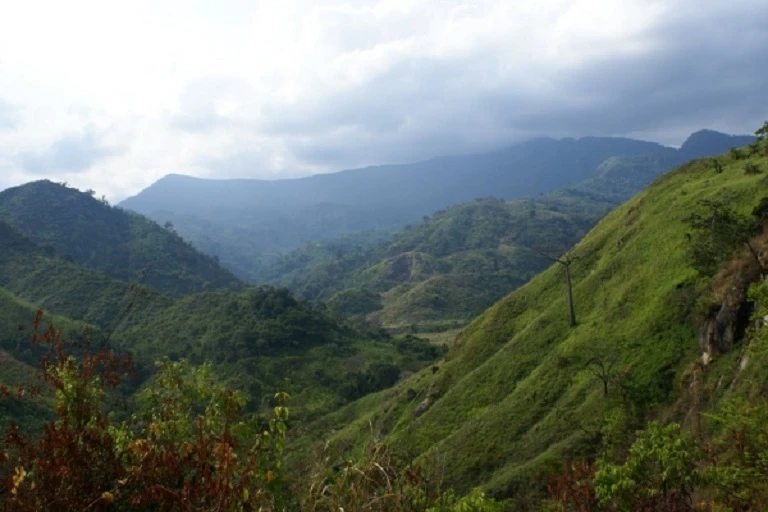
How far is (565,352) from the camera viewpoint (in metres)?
58.5

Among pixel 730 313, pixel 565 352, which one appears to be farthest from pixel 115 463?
pixel 565 352

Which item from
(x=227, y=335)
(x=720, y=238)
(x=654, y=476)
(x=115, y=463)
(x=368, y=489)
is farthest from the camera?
(x=227, y=335)

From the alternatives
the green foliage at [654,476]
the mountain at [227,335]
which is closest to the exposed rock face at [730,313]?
the green foliage at [654,476]

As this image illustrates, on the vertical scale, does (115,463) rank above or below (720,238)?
above

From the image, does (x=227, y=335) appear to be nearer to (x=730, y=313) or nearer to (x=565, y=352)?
(x=565, y=352)

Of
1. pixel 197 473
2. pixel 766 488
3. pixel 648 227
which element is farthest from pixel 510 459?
pixel 197 473

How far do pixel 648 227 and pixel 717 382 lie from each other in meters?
31.9

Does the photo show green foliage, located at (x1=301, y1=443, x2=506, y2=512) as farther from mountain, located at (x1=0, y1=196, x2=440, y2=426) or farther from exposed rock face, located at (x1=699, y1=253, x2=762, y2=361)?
mountain, located at (x1=0, y1=196, x2=440, y2=426)

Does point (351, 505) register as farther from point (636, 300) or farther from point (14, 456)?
point (636, 300)

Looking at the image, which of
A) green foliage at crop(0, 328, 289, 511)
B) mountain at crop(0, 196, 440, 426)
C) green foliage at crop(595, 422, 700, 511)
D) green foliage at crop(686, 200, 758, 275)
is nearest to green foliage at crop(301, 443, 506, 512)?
green foliage at crop(0, 328, 289, 511)

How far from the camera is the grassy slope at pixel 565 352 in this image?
157 feet

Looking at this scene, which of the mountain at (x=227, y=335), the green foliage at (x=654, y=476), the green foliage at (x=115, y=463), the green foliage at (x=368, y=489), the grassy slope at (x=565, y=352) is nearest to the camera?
the green foliage at (x=115, y=463)

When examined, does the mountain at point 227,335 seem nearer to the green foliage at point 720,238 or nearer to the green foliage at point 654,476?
the green foliage at point 720,238

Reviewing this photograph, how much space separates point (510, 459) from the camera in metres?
50.3
